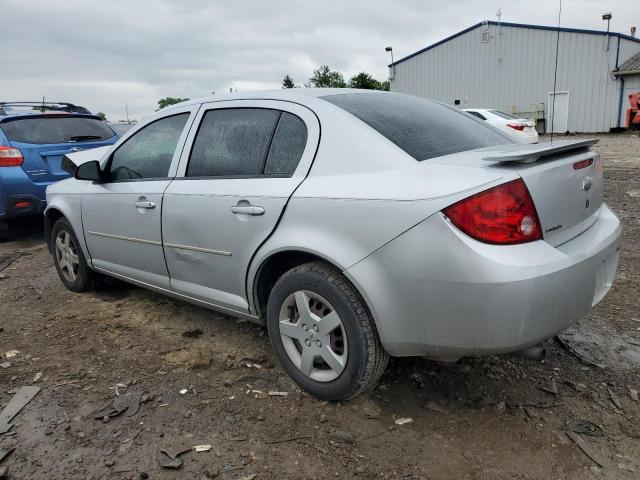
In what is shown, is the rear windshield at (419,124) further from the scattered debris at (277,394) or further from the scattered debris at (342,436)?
the scattered debris at (277,394)

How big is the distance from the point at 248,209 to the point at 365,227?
752 millimetres

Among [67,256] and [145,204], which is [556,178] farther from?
[67,256]

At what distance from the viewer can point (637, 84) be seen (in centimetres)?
2286

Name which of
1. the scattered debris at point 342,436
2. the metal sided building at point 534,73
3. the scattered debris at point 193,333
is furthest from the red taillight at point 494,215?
the metal sided building at point 534,73

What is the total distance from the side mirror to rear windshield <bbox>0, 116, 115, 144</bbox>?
124 inches

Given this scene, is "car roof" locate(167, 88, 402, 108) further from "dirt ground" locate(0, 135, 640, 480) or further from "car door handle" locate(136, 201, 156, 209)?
"dirt ground" locate(0, 135, 640, 480)

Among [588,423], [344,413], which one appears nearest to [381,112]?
[344,413]

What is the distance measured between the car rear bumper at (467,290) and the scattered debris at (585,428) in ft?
1.76

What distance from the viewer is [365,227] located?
227 cm

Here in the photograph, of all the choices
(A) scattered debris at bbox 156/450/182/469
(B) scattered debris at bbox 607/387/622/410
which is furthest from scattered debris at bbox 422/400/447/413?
(A) scattered debris at bbox 156/450/182/469

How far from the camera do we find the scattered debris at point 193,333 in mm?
3598

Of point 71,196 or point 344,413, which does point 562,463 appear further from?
point 71,196

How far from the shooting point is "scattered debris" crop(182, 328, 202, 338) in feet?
11.8

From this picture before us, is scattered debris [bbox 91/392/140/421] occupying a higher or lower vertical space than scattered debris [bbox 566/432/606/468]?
higher
